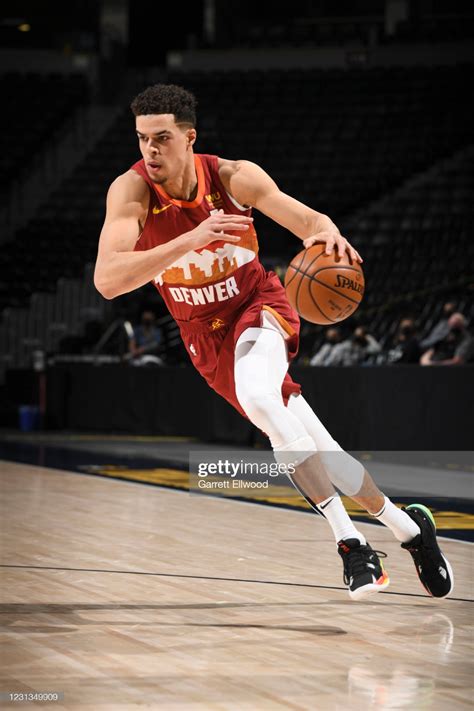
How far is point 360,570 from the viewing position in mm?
3736

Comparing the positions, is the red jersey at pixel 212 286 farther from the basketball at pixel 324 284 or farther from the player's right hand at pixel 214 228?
the player's right hand at pixel 214 228

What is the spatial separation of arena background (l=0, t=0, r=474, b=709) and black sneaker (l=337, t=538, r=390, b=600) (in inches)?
75.3

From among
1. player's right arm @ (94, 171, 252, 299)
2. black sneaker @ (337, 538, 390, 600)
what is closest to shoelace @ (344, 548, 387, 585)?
black sneaker @ (337, 538, 390, 600)

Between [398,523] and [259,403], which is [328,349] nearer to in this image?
[398,523]

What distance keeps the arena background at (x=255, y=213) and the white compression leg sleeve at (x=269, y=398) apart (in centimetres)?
175

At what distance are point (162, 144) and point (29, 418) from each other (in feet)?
39.5

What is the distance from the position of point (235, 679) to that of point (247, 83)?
20705 millimetres

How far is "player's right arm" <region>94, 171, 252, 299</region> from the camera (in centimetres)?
354

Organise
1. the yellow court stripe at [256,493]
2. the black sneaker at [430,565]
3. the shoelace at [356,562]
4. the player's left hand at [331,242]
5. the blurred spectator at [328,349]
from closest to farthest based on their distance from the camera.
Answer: the player's left hand at [331,242] < the shoelace at [356,562] < the black sneaker at [430,565] < the yellow court stripe at [256,493] < the blurred spectator at [328,349]

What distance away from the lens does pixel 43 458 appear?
10.9 meters

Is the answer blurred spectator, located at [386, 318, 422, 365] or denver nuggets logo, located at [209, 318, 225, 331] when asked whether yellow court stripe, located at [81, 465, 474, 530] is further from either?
blurred spectator, located at [386, 318, 422, 365]

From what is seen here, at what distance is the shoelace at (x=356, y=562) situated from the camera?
3738 mm

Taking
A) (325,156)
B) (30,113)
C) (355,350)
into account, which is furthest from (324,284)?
(30,113)

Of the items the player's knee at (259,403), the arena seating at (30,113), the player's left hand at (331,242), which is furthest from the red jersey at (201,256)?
the arena seating at (30,113)
